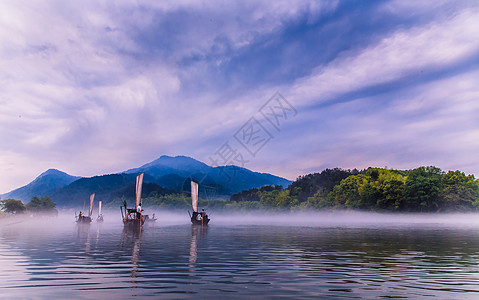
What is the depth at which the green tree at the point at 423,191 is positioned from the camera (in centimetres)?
11362

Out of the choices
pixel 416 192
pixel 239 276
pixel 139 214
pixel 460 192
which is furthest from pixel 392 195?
pixel 239 276

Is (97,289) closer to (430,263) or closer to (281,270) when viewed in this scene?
(281,270)

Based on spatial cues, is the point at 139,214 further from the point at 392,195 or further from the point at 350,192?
the point at 350,192

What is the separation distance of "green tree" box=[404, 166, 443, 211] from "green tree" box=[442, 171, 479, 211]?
9.12 feet

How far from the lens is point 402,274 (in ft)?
50.5

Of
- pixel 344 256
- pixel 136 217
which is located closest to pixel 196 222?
pixel 136 217

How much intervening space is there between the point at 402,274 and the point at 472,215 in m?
108

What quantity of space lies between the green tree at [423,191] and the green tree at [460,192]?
2.78m

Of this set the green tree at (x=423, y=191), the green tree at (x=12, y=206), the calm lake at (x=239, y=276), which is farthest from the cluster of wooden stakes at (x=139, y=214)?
the green tree at (x=423, y=191)

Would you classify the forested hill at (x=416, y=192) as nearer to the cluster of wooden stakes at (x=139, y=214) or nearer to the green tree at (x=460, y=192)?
the green tree at (x=460, y=192)

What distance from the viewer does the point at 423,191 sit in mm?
115188

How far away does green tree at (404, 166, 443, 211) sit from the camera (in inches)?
4473

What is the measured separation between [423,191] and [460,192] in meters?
10.8

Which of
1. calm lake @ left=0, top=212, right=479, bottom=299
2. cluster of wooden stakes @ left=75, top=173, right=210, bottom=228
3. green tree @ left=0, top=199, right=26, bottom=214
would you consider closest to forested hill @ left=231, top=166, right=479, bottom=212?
cluster of wooden stakes @ left=75, top=173, right=210, bottom=228
